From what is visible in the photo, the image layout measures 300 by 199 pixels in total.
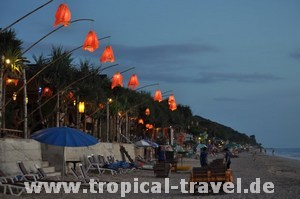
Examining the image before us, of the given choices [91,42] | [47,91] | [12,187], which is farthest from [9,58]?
[12,187]

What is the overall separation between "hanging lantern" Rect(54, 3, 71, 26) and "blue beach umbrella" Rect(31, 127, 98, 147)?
3182 millimetres

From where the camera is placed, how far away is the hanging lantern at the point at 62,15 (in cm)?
1412

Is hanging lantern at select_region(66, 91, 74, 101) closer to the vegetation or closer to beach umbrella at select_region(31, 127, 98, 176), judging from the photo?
the vegetation

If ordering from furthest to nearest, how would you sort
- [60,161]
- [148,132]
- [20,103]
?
[148,132]
[20,103]
[60,161]

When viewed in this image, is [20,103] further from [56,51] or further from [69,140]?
[69,140]

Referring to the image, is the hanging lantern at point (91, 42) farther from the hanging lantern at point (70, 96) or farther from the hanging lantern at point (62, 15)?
the hanging lantern at point (70, 96)

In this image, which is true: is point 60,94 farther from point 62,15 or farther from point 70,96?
point 62,15

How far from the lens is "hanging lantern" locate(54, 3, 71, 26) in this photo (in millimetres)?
14117

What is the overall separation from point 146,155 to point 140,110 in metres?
8.74

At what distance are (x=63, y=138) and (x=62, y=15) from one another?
3646 mm

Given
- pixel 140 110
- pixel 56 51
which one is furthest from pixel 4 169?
pixel 140 110

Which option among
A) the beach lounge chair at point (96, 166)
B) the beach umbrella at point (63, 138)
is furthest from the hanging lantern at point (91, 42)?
the beach lounge chair at point (96, 166)

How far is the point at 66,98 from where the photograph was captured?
2764 centimetres

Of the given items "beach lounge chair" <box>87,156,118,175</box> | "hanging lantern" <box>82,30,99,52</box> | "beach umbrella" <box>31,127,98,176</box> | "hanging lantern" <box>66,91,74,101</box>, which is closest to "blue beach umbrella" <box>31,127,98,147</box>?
"beach umbrella" <box>31,127,98,176</box>
